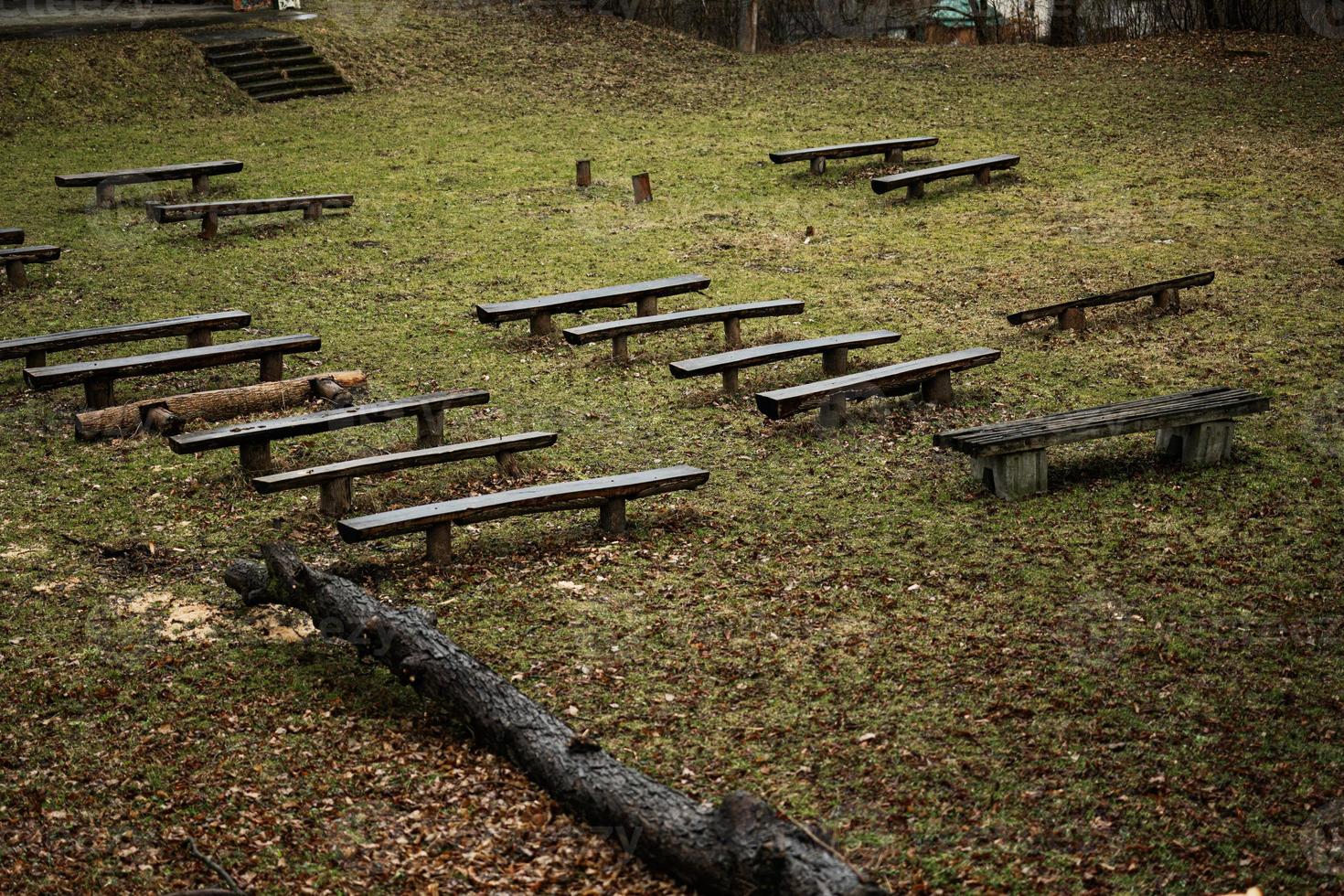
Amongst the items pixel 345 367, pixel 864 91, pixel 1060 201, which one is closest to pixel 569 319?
pixel 345 367

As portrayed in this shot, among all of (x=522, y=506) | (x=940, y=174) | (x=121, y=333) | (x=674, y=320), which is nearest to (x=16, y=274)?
(x=121, y=333)

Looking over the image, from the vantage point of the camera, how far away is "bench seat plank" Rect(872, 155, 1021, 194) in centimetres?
1398

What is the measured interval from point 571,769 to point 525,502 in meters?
2.19

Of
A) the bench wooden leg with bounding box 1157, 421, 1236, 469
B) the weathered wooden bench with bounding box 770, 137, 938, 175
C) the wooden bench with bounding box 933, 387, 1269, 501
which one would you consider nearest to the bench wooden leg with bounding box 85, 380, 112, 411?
the wooden bench with bounding box 933, 387, 1269, 501

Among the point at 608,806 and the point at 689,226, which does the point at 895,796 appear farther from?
the point at 689,226

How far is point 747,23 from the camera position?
2170 centimetres

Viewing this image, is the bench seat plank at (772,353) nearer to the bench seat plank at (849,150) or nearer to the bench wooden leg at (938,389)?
the bench wooden leg at (938,389)

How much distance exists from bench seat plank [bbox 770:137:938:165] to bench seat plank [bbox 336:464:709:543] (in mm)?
8262

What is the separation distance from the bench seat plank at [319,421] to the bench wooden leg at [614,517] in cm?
156

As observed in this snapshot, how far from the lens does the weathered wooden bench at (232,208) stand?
13.0 m

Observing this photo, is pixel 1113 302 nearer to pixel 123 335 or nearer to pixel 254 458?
pixel 254 458

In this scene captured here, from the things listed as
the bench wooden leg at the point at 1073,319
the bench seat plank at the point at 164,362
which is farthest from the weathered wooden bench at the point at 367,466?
the bench wooden leg at the point at 1073,319

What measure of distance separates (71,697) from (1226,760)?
15.4ft

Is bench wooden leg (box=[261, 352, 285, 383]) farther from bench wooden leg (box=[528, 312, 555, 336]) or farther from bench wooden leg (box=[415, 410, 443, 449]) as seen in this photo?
bench wooden leg (box=[528, 312, 555, 336])
